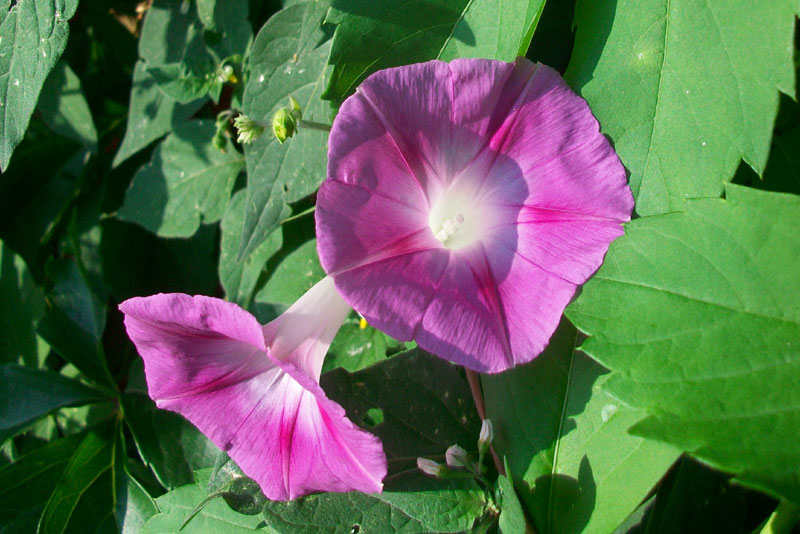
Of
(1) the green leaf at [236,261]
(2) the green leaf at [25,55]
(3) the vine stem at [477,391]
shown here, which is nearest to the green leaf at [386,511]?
(3) the vine stem at [477,391]

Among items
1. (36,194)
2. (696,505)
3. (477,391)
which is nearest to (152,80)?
(36,194)

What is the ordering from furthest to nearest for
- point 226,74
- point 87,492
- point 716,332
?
point 87,492, point 226,74, point 716,332

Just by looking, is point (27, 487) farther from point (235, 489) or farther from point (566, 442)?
point (566, 442)

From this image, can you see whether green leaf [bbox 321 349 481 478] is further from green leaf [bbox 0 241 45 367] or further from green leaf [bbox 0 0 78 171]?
green leaf [bbox 0 241 45 367]

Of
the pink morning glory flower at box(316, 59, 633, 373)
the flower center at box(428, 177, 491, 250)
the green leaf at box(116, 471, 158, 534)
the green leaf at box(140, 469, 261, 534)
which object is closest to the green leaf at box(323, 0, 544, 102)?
the pink morning glory flower at box(316, 59, 633, 373)

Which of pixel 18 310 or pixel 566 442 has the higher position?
pixel 566 442

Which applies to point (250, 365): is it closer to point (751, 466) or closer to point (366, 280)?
point (366, 280)

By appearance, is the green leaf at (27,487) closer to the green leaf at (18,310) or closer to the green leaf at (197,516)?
the green leaf at (18,310)
